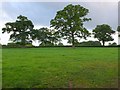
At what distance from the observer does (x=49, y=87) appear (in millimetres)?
10688

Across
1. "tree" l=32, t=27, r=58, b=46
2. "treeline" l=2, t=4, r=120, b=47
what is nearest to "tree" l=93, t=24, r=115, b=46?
"treeline" l=2, t=4, r=120, b=47

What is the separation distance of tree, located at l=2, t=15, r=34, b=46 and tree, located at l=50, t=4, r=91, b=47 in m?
15.6

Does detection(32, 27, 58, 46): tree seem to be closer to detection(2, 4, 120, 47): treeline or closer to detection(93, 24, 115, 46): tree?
detection(2, 4, 120, 47): treeline

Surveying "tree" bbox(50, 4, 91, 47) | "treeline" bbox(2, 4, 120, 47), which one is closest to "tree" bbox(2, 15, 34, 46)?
"treeline" bbox(2, 4, 120, 47)

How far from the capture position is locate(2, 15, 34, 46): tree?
273ft

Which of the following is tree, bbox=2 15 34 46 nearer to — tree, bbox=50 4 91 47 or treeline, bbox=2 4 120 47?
treeline, bbox=2 4 120 47

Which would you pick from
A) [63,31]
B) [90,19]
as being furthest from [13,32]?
[90,19]

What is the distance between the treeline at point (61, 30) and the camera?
68812 millimetres

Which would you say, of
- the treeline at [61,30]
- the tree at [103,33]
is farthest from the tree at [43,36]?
the tree at [103,33]

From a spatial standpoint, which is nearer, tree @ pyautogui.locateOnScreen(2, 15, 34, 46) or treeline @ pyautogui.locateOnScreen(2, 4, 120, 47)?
treeline @ pyautogui.locateOnScreen(2, 4, 120, 47)

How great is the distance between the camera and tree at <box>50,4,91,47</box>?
225 feet

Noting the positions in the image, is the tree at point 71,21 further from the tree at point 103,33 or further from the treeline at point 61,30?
the tree at point 103,33

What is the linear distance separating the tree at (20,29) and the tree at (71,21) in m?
15.6

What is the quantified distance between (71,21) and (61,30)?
3333 millimetres
